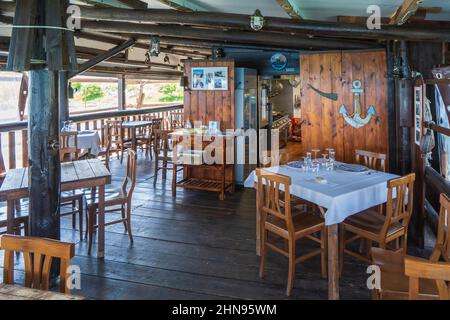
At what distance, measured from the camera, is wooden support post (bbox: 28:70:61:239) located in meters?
2.88

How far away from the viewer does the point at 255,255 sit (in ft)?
11.8

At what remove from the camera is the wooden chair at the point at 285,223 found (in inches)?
114

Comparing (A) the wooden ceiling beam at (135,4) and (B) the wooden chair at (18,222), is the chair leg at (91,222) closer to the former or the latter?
(B) the wooden chair at (18,222)

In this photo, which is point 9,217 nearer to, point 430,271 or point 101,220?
point 101,220

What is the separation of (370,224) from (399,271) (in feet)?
3.01

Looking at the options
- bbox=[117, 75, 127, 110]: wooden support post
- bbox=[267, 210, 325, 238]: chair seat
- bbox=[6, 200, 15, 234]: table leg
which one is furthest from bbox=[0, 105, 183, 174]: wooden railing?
bbox=[267, 210, 325, 238]: chair seat

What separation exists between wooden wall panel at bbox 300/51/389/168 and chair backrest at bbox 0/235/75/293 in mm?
4242

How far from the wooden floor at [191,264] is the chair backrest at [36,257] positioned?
4.02 feet

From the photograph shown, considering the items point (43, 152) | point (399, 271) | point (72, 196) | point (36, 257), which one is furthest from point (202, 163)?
point (36, 257)

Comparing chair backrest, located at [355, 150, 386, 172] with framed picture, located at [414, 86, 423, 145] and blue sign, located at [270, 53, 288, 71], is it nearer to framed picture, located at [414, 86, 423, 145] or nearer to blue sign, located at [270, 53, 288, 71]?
framed picture, located at [414, 86, 423, 145]

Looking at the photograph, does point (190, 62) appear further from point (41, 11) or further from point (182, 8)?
point (41, 11)

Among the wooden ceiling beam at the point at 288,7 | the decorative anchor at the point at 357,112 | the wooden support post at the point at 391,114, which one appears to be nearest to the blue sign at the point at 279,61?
the decorative anchor at the point at 357,112
